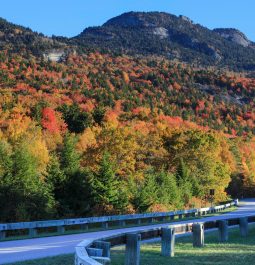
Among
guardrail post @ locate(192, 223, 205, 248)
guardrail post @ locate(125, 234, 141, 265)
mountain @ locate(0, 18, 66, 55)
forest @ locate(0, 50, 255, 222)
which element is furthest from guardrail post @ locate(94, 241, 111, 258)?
mountain @ locate(0, 18, 66, 55)

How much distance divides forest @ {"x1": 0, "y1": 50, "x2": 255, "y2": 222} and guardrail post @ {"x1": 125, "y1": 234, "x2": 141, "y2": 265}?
23772 millimetres

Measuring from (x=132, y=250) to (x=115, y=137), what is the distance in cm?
4195

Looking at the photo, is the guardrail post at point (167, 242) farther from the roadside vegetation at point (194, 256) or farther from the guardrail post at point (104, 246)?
the guardrail post at point (104, 246)

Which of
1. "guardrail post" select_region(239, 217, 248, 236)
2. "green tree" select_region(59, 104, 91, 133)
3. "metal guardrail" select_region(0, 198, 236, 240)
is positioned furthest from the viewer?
"green tree" select_region(59, 104, 91, 133)

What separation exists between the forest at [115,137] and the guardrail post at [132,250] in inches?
936

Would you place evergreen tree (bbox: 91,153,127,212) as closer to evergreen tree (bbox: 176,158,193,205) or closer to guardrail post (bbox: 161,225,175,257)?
evergreen tree (bbox: 176,158,193,205)

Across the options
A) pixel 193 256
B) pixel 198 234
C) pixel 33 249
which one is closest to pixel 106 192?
pixel 33 249

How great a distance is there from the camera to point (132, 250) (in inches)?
391

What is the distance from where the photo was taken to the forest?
3741 cm

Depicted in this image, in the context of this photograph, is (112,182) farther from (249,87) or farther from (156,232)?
(249,87)

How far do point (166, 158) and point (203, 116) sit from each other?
8097cm

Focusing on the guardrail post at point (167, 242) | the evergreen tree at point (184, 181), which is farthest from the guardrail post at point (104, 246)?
the evergreen tree at point (184, 181)

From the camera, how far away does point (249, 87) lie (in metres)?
192

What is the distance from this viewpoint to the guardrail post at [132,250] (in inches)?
386
